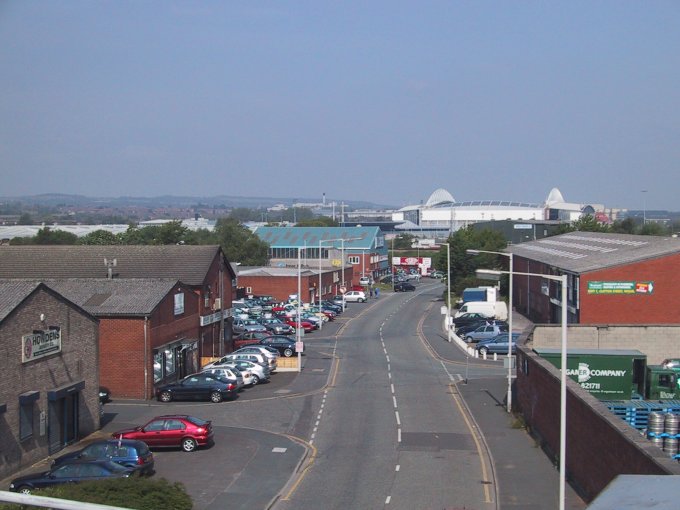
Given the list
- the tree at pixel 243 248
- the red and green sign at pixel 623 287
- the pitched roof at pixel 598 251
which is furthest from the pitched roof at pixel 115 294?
the tree at pixel 243 248

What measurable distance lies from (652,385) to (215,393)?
18.0 meters

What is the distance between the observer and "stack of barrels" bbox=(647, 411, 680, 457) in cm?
2388

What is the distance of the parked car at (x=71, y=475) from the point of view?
21.1 meters

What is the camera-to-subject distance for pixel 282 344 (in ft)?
173

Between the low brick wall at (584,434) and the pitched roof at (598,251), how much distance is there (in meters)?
20.0

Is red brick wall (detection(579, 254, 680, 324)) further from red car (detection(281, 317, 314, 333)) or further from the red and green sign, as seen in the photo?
red car (detection(281, 317, 314, 333))

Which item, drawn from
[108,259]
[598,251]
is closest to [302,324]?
[108,259]

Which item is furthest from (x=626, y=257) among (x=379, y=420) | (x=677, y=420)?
(x=677, y=420)

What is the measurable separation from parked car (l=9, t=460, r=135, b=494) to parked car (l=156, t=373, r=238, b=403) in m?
14.8

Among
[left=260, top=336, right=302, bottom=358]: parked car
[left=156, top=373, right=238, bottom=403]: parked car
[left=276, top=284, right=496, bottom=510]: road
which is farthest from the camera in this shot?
[left=260, top=336, right=302, bottom=358]: parked car

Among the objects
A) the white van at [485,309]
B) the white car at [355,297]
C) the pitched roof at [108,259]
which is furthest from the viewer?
the white car at [355,297]

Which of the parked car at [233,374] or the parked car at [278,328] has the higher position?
the parked car at [233,374]

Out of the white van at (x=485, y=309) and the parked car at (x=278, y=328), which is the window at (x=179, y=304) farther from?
the white van at (x=485, y=309)

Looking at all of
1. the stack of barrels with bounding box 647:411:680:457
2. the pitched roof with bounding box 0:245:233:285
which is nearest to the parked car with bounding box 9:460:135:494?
the stack of barrels with bounding box 647:411:680:457
